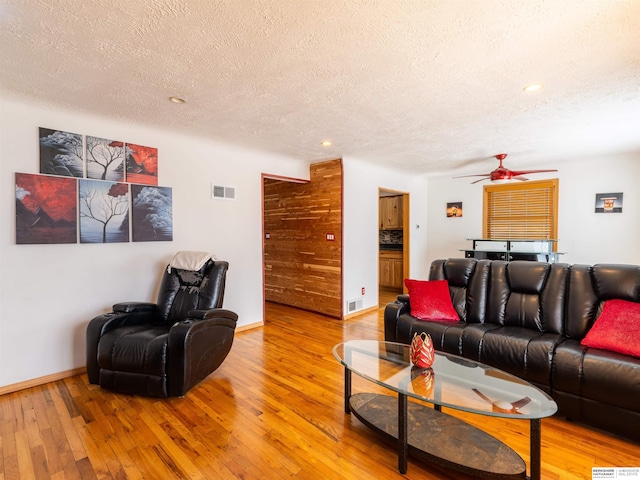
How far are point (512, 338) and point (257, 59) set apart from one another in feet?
8.87

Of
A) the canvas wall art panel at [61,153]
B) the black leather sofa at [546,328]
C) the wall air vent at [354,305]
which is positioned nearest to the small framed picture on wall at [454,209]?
the wall air vent at [354,305]

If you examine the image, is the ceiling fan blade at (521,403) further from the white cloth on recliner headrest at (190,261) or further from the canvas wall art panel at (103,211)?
the canvas wall art panel at (103,211)

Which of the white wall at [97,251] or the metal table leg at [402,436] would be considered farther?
the white wall at [97,251]

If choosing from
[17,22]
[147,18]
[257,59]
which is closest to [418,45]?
[257,59]

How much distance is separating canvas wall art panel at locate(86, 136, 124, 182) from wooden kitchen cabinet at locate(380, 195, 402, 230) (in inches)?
205

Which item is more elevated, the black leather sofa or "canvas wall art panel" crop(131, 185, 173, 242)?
"canvas wall art panel" crop(131, 185, 173, 242)

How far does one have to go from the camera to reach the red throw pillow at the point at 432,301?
310cm

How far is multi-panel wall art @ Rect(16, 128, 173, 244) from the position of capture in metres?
2.81

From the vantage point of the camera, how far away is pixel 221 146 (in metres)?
4.06

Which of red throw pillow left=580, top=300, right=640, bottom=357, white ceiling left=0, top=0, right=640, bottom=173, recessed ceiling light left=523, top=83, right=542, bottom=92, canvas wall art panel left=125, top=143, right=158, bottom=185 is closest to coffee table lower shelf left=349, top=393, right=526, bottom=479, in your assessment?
red throw pillow left=580, top=300, right=640, bottom=357

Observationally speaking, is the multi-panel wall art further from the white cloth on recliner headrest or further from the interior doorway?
the interior doorway

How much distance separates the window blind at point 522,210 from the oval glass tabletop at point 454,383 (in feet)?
14.6

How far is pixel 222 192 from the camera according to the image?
4.12 metres

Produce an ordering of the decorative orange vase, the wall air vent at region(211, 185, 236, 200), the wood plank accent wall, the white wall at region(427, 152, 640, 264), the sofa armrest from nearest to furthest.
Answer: the decorative orange vase < the sofa armrest < the wall air vent at region(211, 185, 236, 200) < the white wall at region(427, 152, 640, 264) < the wood plank accent wall
